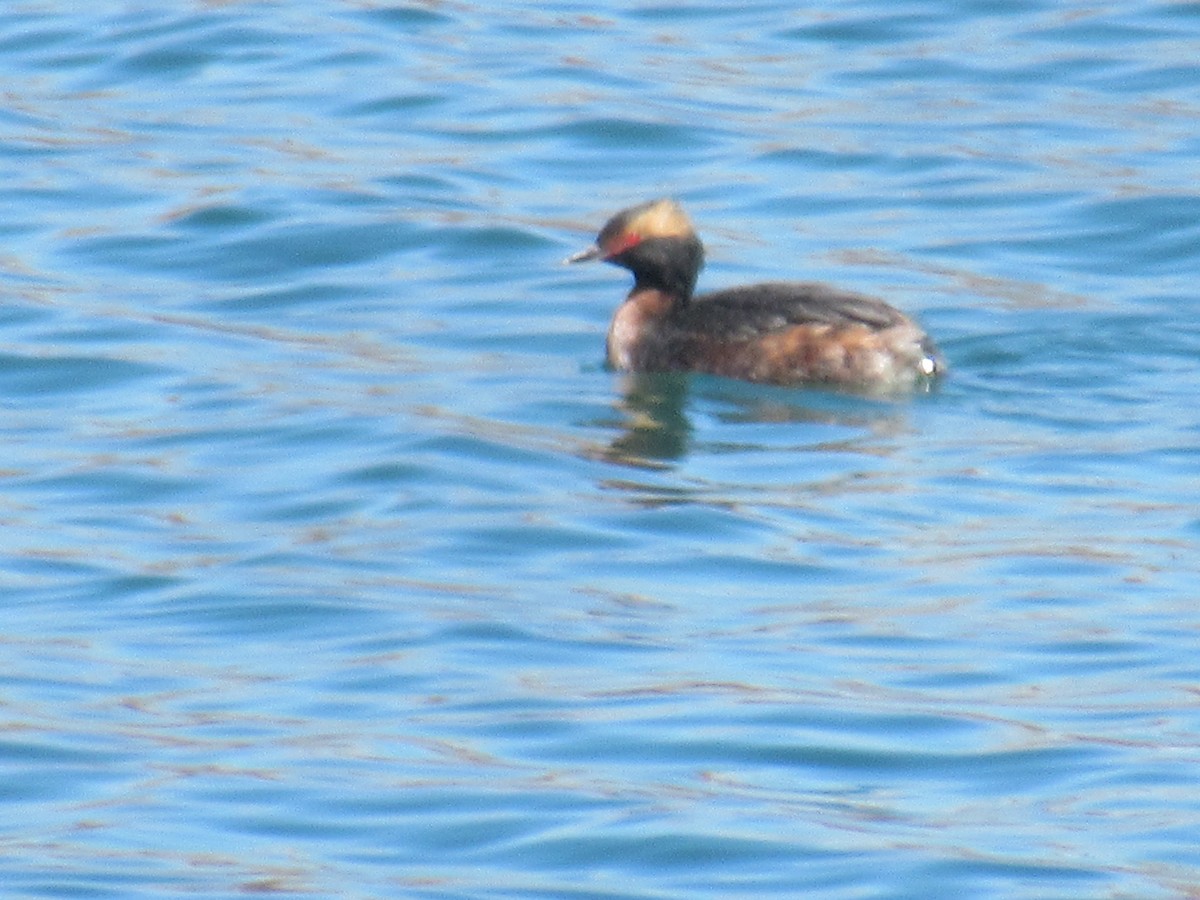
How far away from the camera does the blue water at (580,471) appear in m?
7.62

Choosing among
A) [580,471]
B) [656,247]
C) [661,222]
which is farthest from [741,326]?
[580,471]

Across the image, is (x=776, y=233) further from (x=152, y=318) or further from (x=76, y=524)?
(x=76, y=524)

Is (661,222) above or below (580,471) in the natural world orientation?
above

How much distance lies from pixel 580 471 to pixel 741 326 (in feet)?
4.89

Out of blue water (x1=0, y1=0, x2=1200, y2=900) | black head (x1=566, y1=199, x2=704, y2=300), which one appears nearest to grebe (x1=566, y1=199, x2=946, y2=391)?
black head (x1=566, y1=199, x2=704, y2=300)

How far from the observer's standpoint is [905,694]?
857 cm

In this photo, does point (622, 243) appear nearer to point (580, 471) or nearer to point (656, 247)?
point (656, 247)

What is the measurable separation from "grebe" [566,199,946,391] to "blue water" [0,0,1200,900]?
6.1 inches

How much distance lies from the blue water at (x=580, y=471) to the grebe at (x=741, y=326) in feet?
0.51

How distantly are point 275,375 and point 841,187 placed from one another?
4.42 meters

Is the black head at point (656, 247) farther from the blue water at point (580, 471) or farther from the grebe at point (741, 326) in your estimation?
the blue water at point (580, 471)

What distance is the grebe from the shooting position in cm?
1229

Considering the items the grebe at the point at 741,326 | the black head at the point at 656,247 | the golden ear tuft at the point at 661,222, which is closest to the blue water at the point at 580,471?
the grebe at the point at 741,326

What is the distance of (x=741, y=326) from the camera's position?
41.3ft
